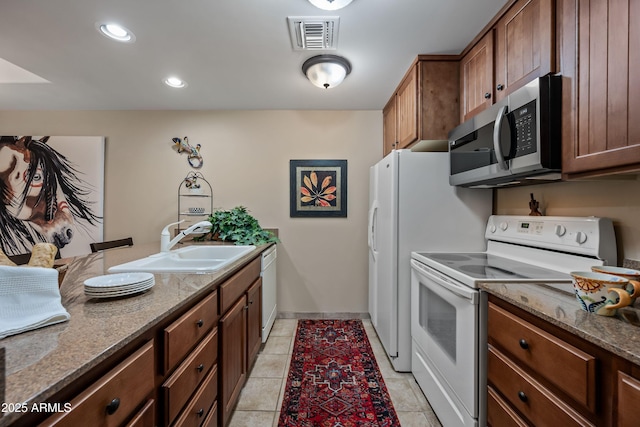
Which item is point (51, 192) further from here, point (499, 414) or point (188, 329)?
point (499, 414)

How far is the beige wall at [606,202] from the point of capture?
1172 millimetres

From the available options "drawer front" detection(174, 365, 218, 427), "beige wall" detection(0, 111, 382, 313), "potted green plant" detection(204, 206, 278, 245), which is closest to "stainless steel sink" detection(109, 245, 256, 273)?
"potted green plant" detection(204, 206, 278, 245)

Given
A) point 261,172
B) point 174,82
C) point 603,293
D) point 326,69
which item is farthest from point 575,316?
point 174,82

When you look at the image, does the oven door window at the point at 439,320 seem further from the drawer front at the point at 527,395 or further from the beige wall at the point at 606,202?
the beige wall at the point at 606,202

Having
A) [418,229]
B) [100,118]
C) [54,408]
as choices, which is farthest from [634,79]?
[100,118]

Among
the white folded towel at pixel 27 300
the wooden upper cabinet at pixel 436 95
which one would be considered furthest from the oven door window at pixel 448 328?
the white folded towel at pixel 27 300

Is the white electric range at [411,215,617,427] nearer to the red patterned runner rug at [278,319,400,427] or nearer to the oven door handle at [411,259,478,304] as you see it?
the oven door handle at [411,259,478,304]

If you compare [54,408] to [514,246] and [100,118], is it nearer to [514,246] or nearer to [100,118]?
[514,246]

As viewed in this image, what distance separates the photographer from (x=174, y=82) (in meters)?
2.36

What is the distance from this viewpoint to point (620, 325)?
0.77m

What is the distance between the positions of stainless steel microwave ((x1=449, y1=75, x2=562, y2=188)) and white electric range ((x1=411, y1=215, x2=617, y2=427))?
31 centimetres

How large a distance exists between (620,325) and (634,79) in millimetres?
776

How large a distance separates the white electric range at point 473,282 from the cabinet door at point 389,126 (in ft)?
3.78

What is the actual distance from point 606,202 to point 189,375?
1.96 meters
